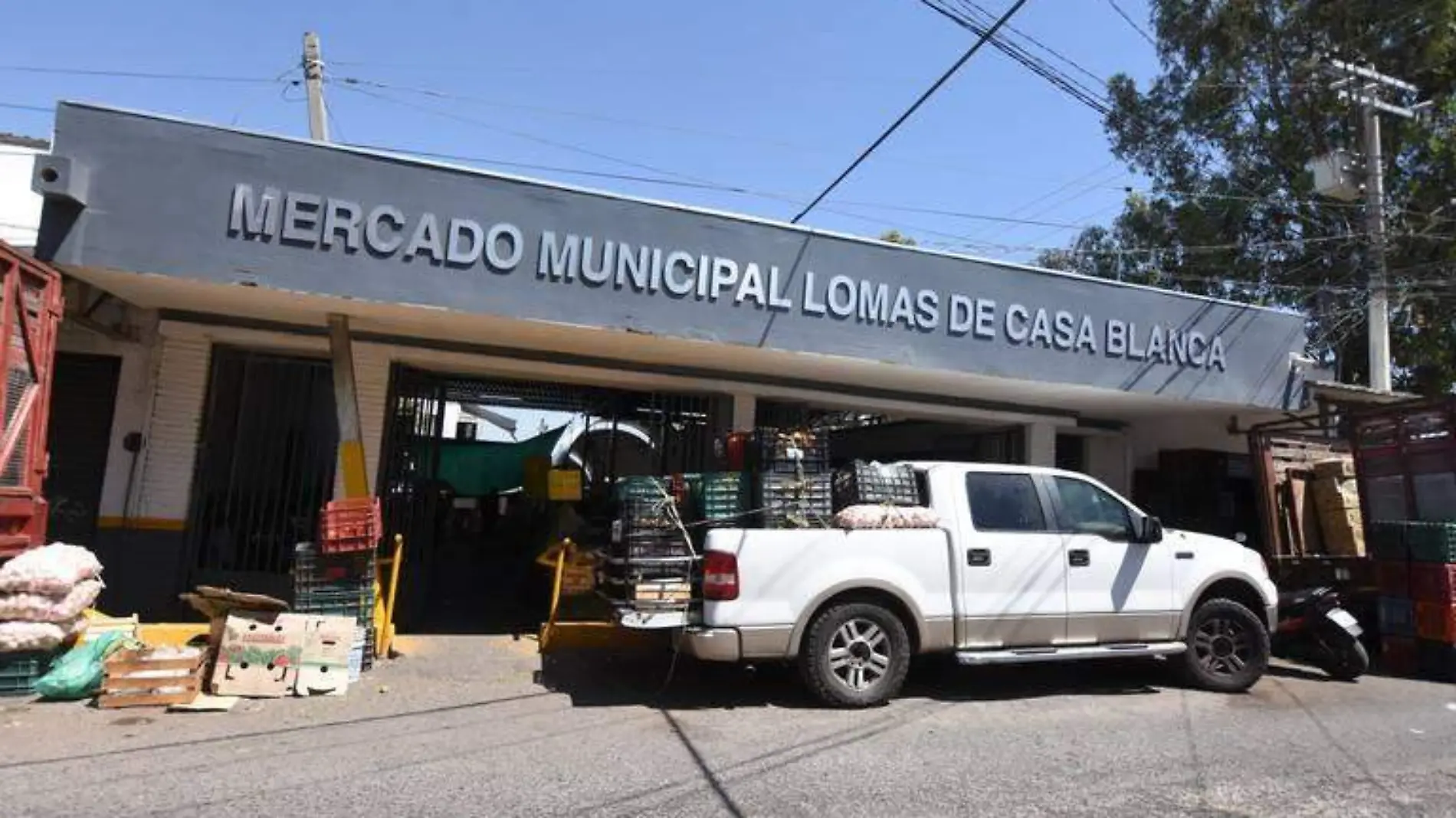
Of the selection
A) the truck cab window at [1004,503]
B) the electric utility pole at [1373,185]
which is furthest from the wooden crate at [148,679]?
the electric utility pole at [1373,185]

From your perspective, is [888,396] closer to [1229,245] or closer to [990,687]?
[990,687]

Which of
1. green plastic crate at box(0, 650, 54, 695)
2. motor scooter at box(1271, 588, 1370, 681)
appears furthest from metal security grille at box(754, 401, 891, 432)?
green plastic crate at box(0, 650, 54, 695)

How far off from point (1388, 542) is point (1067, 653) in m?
4.86

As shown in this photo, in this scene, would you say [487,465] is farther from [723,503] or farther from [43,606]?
[43,606]

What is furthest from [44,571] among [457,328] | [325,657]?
[457,328]

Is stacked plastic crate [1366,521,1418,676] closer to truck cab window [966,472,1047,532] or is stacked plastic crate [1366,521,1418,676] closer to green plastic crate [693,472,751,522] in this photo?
truck cab window [966,472,1047,532]

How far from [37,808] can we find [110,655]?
2641mm

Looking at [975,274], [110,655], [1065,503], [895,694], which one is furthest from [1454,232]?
[110,655]

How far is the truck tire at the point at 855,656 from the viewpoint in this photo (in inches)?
278

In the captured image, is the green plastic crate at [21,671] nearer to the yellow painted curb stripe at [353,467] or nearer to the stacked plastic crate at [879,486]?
the yellow painted curb stripe at [353,467]

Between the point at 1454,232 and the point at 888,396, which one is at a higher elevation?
the point at 1454,232

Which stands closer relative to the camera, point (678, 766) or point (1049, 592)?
point (678, 766)

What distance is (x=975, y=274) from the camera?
35.0 feet

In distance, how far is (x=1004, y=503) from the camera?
25.7ft
